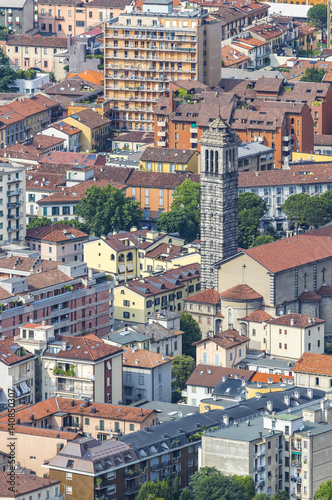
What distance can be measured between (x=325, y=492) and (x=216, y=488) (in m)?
9.86

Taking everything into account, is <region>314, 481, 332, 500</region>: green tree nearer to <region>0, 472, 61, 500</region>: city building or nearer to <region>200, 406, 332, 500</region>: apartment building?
<region>200, 406, 332, 500</region>: apartment building

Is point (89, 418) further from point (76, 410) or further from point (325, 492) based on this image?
point (325, 492)

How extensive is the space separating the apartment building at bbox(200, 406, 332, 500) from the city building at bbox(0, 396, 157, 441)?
9.99m

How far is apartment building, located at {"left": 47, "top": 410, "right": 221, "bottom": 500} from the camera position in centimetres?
17912

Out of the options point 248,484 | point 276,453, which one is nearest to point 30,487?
point 248,484

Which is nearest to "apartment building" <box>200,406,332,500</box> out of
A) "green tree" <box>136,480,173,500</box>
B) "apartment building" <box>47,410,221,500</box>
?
"apartment building" <box>47,410,221,500</box>

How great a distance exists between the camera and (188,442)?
188m

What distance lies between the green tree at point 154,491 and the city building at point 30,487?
6.96 metres

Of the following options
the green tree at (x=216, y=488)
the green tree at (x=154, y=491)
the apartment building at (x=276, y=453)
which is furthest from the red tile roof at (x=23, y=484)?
the apartment building at (x=276, y=453)

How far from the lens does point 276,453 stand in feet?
607

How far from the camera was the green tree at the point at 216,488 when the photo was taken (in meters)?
179

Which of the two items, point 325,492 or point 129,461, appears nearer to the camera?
point 325,492

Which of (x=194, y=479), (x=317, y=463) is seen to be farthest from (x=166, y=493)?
(x=317, y=463)

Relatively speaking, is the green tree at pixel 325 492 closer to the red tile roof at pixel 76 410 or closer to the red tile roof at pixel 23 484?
the red tile roof at pixel 76 410
